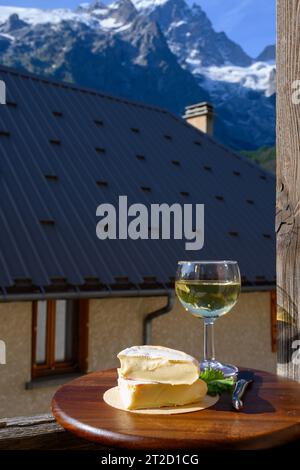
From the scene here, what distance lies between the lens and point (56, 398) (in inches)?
52.2

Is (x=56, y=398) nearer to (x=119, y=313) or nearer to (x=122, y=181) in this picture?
(x=119, y=313)

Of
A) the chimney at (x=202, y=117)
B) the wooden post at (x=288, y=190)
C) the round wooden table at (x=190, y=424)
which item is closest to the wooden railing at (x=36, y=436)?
the round wooden table at (x=190, y=424)

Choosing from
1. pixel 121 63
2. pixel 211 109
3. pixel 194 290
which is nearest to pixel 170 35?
pixel 121 63

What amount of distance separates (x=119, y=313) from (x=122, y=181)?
8.07ft

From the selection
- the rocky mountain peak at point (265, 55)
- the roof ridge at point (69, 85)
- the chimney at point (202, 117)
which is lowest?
the roof ridge at point (69, 85)

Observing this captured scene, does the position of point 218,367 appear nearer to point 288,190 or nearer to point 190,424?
point 190,424

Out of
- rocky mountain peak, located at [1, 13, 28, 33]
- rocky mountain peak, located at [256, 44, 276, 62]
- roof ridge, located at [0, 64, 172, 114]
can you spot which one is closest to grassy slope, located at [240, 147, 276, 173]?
roof ridge, located at [0, 64, 172, 114]

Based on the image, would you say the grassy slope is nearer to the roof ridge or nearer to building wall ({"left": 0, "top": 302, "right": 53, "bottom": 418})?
the roof ridge

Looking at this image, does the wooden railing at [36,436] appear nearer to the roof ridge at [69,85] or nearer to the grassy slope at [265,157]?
the roof ridge at [69,85]

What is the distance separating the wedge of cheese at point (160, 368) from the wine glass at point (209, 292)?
0.80 feet

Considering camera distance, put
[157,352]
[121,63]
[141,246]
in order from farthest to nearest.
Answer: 1. [121,63]
2. [141,246]
3. [157,352]

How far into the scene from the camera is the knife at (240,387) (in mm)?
1243

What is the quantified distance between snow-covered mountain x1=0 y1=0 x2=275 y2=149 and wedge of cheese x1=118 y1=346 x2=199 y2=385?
8966cm

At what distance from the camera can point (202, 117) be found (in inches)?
532
